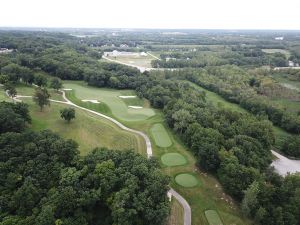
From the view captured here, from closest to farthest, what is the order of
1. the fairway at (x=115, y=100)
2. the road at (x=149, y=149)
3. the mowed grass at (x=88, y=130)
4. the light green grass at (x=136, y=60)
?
the road at (x=149, y=149)
the mowed grass at (x=88, y=130)
the fairway at (x=115, y=100)
the light green grass at (x=136, y=60)

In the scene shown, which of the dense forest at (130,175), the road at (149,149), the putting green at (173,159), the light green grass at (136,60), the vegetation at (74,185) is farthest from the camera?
the light green grass at (136,60)

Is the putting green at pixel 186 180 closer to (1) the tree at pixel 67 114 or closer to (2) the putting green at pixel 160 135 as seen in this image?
(2) the putting green at pixel 160 135

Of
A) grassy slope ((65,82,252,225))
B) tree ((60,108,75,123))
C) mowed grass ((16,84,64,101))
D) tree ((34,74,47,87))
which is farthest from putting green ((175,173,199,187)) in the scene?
tree ((34,74,47,87))

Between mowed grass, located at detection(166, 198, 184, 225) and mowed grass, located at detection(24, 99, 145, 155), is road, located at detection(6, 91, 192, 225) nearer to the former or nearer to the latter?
mowed grass, located at detection(166, 198, 184, 225)

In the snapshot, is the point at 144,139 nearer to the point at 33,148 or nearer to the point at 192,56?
the point at 33,148

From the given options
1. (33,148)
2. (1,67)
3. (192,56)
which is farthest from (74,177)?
(192,56)

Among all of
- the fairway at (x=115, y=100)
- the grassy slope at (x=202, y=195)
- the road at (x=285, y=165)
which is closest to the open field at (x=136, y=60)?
the fairway at (x=115, y=100)
